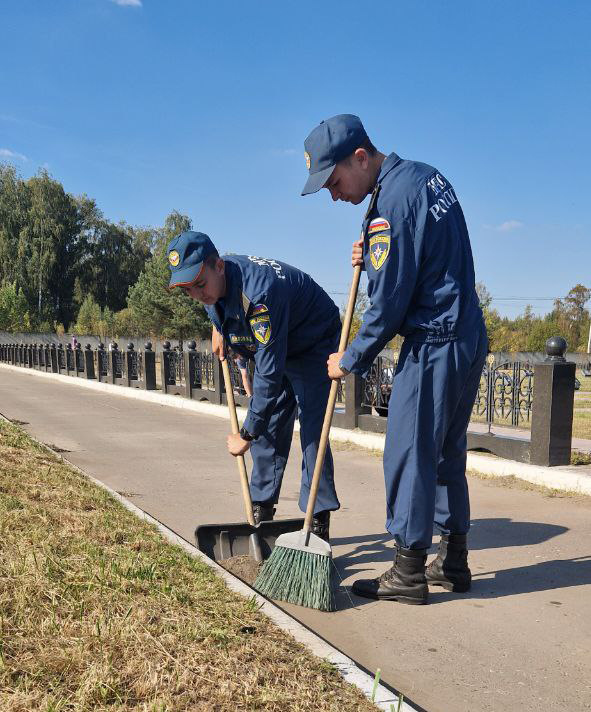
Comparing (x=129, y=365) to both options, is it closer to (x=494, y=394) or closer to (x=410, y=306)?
(x=494, y=394)

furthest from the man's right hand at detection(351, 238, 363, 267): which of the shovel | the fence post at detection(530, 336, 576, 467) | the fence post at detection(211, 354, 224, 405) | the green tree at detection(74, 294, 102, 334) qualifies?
the green tree at detection(74, 294, 102, 334)

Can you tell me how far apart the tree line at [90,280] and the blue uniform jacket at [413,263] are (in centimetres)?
4785

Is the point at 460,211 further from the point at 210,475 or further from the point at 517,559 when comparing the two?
the point at 210,475

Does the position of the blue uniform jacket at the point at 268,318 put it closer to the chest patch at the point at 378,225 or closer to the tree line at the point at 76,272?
the chest patch at the point at 378,225

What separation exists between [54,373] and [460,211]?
25.6 meters

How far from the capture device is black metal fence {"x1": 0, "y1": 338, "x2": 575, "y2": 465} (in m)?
6.37

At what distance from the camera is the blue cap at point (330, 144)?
3.09m

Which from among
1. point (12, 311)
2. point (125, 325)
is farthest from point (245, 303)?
point (12, 311)

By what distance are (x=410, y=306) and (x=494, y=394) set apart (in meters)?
4.88

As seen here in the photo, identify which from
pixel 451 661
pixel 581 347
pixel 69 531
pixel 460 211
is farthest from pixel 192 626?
pixel 581 347

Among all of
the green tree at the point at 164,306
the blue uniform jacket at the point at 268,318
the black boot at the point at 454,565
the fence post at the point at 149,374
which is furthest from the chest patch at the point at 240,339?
the green tree at the point at 164,306

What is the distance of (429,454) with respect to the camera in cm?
311

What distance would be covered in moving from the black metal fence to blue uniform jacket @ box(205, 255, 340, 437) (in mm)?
3238

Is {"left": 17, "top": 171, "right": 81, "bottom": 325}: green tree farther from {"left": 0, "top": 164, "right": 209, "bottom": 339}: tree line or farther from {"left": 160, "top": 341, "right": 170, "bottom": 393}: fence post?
{"left": 160, "top": 341, "right": 170, "bottom": 393}: fence post
